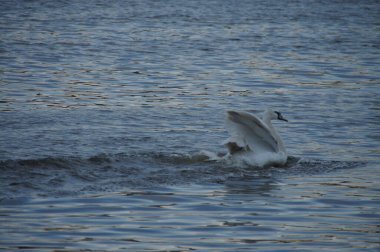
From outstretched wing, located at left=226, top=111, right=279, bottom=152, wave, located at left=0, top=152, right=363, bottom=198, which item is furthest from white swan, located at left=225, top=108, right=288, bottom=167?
wave, located at left=0, top=152, right=363, bottom=198

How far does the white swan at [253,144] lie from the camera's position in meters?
11.5

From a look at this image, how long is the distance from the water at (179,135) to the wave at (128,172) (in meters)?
0.03

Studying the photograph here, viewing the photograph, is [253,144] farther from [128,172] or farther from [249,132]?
[128,172]

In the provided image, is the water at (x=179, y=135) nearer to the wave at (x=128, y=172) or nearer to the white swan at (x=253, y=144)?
the wave at (x=128, y=172)

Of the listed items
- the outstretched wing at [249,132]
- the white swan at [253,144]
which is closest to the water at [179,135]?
the white swan at [253,144]

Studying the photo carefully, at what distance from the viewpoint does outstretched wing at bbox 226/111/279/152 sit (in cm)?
1130

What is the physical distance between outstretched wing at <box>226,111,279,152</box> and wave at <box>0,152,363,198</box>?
1.09ft

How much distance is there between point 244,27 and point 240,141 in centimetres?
1637

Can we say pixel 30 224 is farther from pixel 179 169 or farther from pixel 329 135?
pixel 329 135

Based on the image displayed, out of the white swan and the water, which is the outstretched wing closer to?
→ the white swan

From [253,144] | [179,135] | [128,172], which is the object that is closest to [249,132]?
[253,144]

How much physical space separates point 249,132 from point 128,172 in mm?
2019

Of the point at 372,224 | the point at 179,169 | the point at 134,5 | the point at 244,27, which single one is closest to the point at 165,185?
the point at 179,169

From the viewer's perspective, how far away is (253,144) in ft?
38.9
